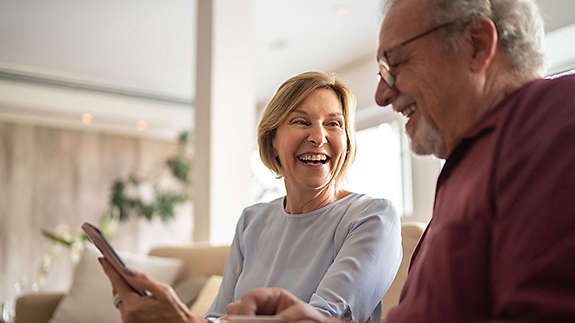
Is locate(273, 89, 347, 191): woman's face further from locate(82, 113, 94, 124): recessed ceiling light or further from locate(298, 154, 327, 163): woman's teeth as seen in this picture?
locate(82, 113, 94, 124): recessed ceiling light

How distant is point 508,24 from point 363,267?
2.08ft

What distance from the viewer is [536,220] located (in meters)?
0.71

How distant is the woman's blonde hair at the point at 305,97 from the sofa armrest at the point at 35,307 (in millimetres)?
2122

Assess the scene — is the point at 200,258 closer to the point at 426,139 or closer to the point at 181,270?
the point at 181,270

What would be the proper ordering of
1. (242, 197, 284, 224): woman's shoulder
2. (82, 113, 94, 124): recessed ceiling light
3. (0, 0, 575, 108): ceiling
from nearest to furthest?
(242, 197, 284, 224): woman's shoulder
(0, 0, 575, 108): ceiling
(82, 113, 94, 124): recessed ceiling light

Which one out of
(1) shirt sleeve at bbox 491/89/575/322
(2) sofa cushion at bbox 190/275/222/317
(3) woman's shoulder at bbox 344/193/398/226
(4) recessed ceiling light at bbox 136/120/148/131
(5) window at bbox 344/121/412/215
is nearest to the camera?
(1) shirt sleeve at bbox 491/89/575/322

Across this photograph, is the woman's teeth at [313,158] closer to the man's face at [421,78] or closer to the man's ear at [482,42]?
the man's face at [421,78]

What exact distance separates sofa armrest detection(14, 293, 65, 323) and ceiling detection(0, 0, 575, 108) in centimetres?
248

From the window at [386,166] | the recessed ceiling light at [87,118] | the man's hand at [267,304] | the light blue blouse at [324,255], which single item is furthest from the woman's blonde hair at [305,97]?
the recessed ceiling light at [87,118]

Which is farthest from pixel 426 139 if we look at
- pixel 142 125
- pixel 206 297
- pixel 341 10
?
pixel 142 125

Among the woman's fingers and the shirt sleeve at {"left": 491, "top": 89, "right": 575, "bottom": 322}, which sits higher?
the shirt sleeve at {"left": 491, "top": 89, "right": 575, "bottom": 322}

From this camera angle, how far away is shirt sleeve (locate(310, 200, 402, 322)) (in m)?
1.28

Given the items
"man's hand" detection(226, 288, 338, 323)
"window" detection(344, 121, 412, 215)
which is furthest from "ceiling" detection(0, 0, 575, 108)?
"man's hand" detection(226, 288, 338, 323)

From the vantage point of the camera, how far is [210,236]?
3516mm
